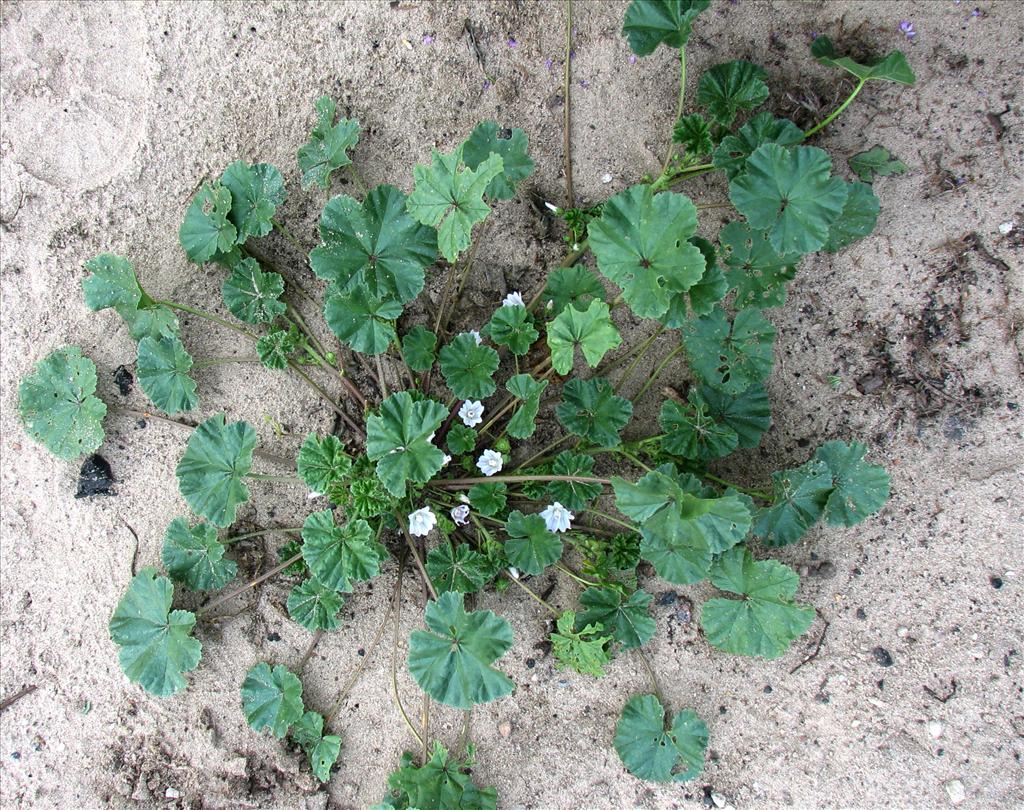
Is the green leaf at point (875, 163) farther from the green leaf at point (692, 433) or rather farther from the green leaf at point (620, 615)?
the green leaf at point (620, 615)

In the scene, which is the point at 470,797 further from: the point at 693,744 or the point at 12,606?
the point at 12,606

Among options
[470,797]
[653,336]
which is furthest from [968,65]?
[470,797]

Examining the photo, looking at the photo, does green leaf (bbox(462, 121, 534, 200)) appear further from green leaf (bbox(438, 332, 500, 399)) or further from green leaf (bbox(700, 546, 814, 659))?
green leaf (bbox(700, 546, 814, 659))

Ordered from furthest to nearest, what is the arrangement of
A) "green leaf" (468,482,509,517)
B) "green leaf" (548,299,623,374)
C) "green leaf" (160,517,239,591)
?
"green leaf" (160,517,239,591) → "green leaf" (468,482,509,517) → "green leaf" (548,299,623,374)

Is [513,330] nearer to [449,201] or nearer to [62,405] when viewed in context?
[449,201]

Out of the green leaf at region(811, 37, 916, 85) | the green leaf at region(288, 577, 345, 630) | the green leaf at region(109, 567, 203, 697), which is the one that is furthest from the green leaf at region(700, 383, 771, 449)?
the green leaf at region(109, 567, 203, 697)

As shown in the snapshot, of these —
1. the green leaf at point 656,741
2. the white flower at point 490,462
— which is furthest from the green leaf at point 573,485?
the green leaf at point 656,741
